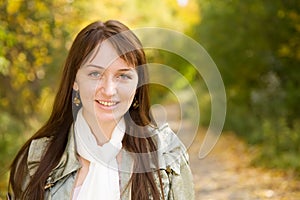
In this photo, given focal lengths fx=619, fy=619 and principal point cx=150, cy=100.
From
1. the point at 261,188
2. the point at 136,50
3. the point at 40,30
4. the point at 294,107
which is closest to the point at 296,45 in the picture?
the point at 294,107

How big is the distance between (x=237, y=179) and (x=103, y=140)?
6302 mm

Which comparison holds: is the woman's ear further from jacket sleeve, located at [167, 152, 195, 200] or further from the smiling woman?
jacket sleeve, located at [167, 152, 195, 200]

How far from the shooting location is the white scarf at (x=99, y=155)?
2.55 m

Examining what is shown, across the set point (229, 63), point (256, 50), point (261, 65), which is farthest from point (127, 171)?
point (229, 63)

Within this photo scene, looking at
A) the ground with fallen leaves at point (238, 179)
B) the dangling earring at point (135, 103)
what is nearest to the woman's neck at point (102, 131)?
the dangling earring at point (135, 103)

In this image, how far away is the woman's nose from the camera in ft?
8.06

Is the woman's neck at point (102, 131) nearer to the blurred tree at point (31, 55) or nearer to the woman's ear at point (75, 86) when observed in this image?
the woman's ear at point (75, 86)

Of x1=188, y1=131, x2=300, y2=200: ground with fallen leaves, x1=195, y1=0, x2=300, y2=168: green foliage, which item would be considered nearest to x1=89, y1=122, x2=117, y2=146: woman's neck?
x1=188, y1=131, x2=300, y2=200: ground with fallen leaves

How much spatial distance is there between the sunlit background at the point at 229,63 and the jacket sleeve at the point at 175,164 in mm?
3683

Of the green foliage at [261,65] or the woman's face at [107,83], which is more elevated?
the green foliage at [261,65]

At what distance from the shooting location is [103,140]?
2613 millimetres

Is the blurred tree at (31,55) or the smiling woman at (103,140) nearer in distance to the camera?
the smiling woman at (103,140)

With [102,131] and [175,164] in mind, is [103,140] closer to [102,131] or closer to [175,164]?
[102,131]

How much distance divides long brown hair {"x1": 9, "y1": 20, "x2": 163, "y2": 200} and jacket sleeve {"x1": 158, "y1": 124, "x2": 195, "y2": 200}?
0.04 metres
